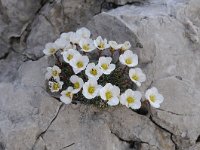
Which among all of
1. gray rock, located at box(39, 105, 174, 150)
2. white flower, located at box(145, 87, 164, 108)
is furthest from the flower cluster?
gray rock, located at box(39, 105, 174, 150)

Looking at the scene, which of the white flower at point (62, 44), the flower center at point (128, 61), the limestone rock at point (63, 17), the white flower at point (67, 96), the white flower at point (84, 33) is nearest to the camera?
the white flower at point (67, 96)

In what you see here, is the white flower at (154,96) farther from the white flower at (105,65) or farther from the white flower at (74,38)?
the white flower at (74,38)

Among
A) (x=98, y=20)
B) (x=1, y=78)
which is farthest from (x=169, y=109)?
(x=1, y=78)

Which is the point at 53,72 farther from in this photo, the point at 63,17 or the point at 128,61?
the point at 63,17

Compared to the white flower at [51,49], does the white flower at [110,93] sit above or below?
below

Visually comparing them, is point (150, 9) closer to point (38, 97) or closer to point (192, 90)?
point (192, 90)

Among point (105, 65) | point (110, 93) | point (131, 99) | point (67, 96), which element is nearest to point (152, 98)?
point (131, 99)

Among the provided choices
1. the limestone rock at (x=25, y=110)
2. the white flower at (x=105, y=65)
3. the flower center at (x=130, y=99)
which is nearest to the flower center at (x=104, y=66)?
the white flower at (x=105, y=65)

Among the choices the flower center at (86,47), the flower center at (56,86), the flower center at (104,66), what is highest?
the flower center at (86,47)
